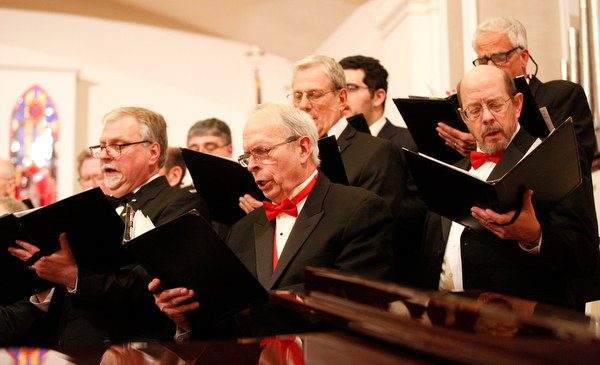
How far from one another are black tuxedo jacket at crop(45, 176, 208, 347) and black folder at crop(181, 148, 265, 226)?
204 mm

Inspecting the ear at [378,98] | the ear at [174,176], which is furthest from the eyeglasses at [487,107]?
the ear at [174,176]

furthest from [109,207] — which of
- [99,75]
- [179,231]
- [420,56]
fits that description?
[99,75]

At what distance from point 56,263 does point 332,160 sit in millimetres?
1258

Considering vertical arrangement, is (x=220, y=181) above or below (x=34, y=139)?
below

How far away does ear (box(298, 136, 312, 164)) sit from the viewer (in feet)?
8.04

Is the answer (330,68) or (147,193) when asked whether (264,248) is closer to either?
(147,193)

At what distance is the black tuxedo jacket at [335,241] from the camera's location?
2.17 meters

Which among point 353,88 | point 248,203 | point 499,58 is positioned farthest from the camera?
point 353,88

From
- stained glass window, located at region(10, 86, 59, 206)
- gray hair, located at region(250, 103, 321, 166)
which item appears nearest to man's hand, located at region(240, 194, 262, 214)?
gray hair, located at region(250, 103, 321, 166)

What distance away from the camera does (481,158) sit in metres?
2.43

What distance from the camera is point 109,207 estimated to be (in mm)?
2377

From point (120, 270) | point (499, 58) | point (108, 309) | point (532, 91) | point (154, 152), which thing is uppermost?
point (499, 58)

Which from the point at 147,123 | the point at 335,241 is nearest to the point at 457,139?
the point at 335,241

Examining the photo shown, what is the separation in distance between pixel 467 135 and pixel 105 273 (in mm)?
1697
